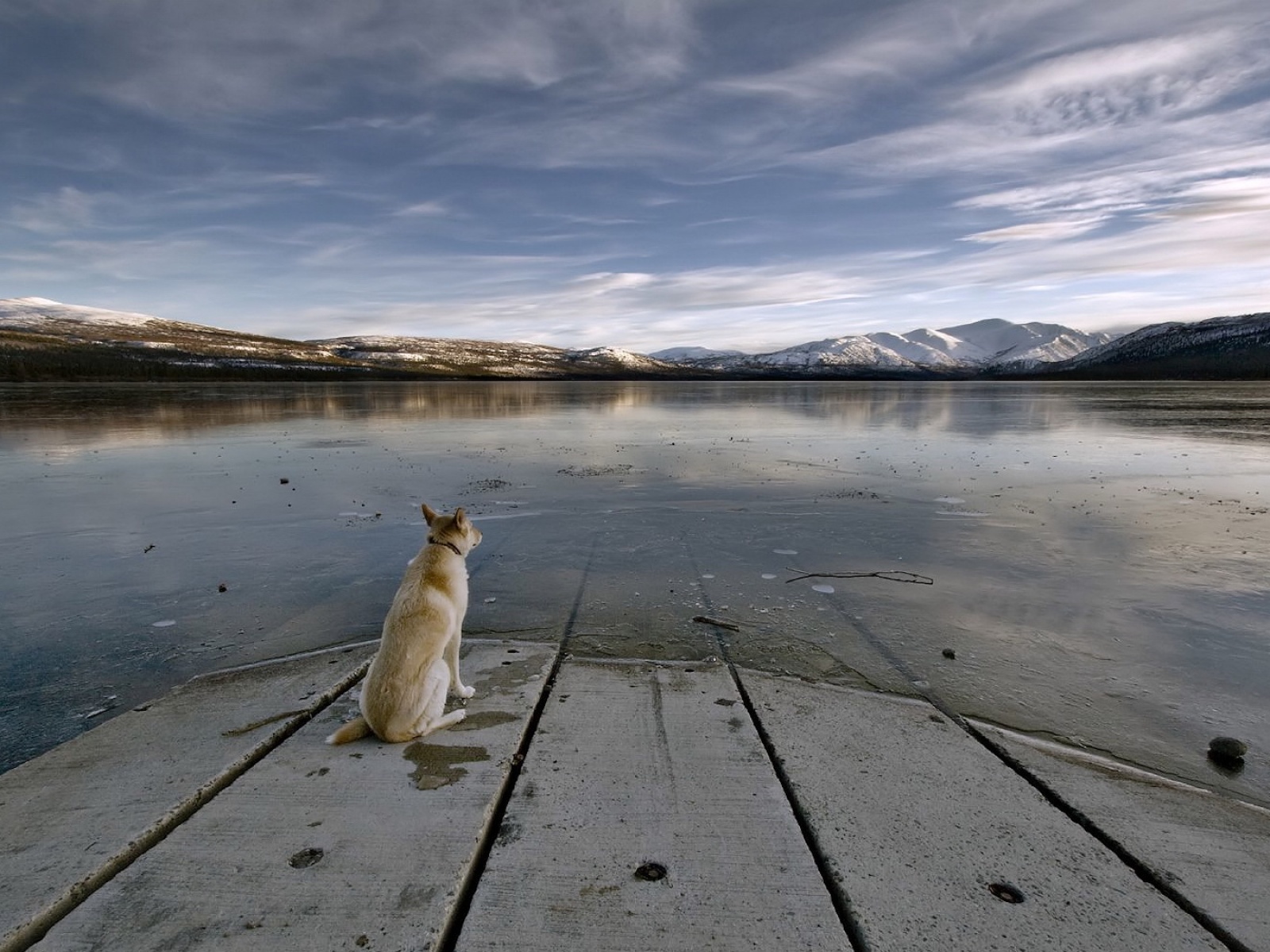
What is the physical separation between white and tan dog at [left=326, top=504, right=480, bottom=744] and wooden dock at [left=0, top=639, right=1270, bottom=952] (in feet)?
0.44

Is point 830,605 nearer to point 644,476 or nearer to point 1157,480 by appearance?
point 644,476

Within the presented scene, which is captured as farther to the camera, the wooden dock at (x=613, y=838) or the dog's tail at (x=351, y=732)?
the dog's tail at (x=351, y=732)

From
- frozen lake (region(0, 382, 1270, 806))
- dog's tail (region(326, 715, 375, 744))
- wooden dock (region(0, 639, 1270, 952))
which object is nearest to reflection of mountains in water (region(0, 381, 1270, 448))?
frozen lake (region(0, 382, 1270, 806))

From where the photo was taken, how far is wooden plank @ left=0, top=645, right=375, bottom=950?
2.76m

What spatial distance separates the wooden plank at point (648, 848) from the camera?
8.29 feet

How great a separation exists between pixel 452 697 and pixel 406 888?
1.94 meters

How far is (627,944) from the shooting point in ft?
8.10

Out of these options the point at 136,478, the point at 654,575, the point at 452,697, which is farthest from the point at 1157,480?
the point at 136,478

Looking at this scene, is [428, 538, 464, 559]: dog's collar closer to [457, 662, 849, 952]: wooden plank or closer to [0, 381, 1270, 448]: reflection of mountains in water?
[457, 662, 849, 952]: wooden plank

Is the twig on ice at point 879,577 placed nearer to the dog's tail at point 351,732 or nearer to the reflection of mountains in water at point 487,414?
the dog's tail at point 351,732

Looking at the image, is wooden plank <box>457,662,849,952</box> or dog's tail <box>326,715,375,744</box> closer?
wooden plank <box>457,662,849,952</box>

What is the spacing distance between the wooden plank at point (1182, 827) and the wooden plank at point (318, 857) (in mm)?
3307

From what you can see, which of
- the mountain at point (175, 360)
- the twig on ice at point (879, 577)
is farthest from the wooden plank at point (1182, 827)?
the mountain at point (175, 360)

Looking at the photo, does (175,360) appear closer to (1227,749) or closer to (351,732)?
(351,732)
